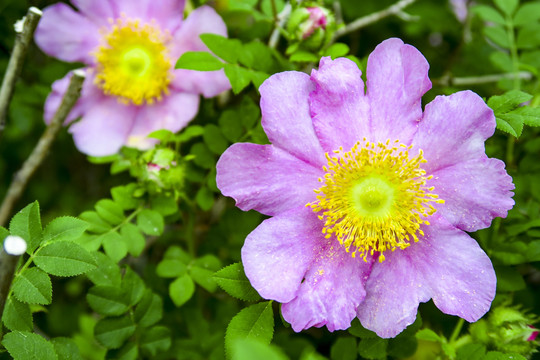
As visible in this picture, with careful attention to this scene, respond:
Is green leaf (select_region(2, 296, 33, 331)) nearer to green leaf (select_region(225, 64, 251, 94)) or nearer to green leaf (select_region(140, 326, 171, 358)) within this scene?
green leaf (select_region(140, 326, 171, 358))

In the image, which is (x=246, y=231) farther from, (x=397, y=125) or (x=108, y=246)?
(x=397, y=125)

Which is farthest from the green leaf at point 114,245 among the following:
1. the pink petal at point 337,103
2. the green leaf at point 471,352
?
the green leaf at point 471,352

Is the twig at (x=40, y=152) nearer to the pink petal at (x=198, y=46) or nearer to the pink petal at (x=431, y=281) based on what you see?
the pink petal at (x=198, y=46)

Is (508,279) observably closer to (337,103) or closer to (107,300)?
(337,103)

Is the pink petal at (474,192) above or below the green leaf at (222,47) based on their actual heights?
below

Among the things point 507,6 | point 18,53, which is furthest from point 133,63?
point 507,6

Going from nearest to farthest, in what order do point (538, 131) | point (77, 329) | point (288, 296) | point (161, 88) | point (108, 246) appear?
point (288, 296), point (108, 246), point (538, 131), point (161, 88), point (77, 329)

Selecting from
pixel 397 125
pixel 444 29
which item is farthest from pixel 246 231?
pixel 444 29
